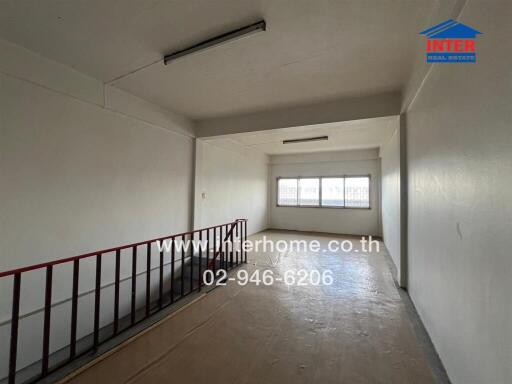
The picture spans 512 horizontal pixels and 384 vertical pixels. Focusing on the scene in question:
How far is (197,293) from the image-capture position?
3039 mm

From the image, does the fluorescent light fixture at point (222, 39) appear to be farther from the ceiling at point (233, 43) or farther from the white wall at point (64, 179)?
the white wall at point (64, 179)

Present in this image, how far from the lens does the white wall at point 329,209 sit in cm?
706

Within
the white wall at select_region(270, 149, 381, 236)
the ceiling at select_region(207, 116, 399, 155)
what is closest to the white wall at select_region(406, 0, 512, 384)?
the ceiling at select_region(207, 116, 399, 155)

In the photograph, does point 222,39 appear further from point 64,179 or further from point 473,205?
point 64,179

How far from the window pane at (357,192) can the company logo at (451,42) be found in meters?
5.75

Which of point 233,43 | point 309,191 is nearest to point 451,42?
point 233,43

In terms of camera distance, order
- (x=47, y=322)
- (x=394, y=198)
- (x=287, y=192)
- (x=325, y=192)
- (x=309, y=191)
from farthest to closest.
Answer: (x=287, y=192), (x=309, y=191), (x=325, y=192), (x=394, y=198), (x=47, y=322)

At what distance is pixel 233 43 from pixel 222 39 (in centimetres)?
15

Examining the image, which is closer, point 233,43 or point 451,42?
point 451,42

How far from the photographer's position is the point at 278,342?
6.72ft

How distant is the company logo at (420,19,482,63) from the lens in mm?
1300

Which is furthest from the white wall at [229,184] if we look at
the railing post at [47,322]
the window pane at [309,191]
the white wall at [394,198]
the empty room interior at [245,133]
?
the white wall at [394,198]

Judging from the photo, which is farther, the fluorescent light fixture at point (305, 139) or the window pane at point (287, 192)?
the window pane at point (287, 192)

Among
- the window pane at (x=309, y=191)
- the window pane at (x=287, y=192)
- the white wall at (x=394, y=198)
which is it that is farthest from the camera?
the window pane at (x=287, y=192)
